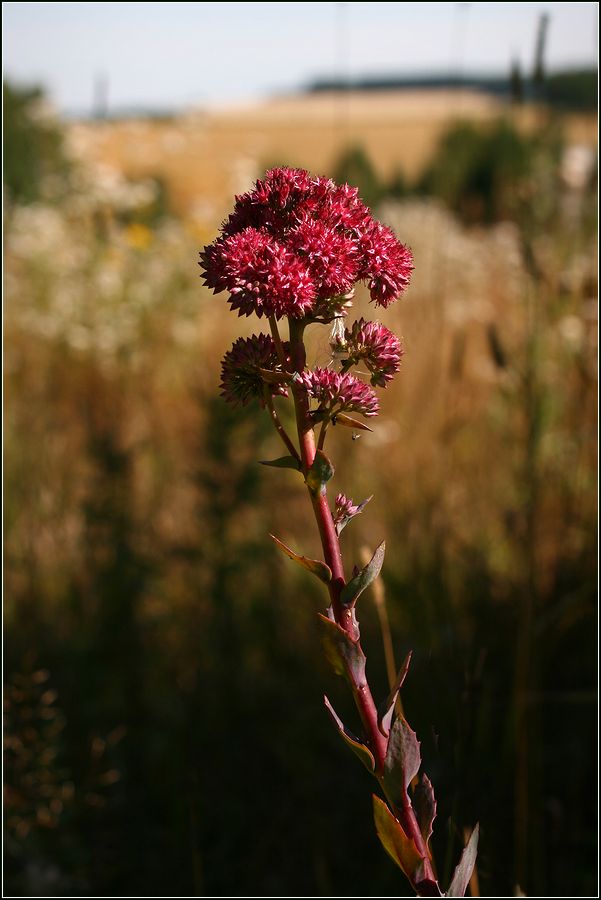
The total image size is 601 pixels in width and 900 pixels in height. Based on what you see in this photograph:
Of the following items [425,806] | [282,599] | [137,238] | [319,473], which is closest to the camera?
[319,473]

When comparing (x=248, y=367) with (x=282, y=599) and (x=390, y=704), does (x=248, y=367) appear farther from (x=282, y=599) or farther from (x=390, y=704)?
(x=282, y=599)

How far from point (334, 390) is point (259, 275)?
14 centimetres

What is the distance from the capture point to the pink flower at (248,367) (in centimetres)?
90

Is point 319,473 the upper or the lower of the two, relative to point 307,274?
lower

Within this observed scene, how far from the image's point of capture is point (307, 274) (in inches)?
32.9

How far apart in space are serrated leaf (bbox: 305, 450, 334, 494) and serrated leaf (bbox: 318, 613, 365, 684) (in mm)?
126

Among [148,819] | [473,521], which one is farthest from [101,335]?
[148,819]

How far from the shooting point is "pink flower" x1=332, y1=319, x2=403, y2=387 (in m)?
0.94

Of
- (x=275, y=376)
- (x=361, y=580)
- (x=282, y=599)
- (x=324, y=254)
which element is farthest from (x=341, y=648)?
(x=282, y=599)

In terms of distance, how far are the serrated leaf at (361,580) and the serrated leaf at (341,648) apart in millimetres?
35

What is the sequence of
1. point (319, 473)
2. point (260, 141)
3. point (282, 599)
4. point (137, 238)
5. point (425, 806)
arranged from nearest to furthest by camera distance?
point (319, 473) → point (425, 806) → point (282, 599) → point (137, 238) → point (260, 141)

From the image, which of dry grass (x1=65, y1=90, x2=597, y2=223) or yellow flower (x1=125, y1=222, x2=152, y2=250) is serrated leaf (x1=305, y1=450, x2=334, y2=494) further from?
yellow flower (x1=125, y1=222, x2=152, y2=250)

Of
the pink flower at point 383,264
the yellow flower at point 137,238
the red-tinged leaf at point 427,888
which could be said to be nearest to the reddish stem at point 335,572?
the red-tinged leaf at point 427,888

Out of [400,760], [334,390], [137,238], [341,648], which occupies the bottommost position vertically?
[400,760]
